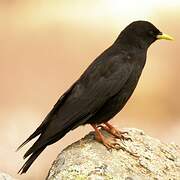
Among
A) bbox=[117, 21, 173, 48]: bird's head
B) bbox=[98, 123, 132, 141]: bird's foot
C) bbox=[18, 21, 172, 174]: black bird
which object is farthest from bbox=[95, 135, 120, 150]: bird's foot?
bbox=[117, 21, 173, 48]: bird's head

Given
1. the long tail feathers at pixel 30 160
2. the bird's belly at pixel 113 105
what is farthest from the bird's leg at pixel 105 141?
the long tail feathers at pixel 30 160

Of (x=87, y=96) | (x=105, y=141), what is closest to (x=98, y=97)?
(x=87, y=96)

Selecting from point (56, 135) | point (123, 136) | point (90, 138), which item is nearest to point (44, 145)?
point (56, 135)

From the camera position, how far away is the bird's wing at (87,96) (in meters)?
6.09

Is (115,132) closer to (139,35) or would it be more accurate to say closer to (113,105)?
(113,105)

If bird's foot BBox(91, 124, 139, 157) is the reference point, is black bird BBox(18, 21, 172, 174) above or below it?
above

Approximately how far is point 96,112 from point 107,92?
256 millimetres

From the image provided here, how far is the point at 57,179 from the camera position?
5457 mm

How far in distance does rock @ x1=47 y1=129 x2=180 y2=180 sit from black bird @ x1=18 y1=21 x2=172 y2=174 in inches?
7.1

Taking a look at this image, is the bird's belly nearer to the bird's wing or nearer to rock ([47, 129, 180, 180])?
the bird's wing

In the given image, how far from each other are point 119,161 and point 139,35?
1754mm

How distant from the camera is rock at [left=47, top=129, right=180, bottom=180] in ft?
17.9

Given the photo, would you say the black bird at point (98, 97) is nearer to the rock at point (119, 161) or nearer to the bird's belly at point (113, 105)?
the bird's belly at point (113, 105)

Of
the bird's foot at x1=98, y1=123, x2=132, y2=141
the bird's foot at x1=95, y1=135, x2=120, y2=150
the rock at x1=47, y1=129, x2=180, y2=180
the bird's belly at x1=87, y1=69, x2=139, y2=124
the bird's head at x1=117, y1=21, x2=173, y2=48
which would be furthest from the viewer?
the bird's head at x1=117, y1=21, x2=173, y2=48
